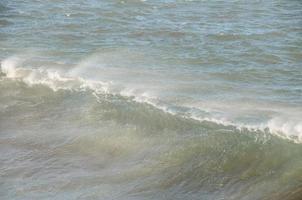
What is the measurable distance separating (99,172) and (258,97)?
373 cm

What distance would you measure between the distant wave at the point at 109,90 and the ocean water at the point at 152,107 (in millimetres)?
22

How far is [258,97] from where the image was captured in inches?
408

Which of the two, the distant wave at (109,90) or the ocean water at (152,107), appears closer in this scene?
the ocean water at (152,107)

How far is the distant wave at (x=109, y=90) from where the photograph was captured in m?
8.80

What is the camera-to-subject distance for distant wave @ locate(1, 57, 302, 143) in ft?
28.9

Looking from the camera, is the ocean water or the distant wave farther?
the distant wave

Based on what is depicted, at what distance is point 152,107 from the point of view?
990cm

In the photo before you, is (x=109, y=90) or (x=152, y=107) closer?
(x=152, y=107)

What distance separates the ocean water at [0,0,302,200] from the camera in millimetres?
7621

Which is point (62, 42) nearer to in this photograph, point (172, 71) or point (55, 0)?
point (172, 71)

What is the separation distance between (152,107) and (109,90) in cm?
120

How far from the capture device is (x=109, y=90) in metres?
10.7

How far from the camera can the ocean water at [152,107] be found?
300 inches

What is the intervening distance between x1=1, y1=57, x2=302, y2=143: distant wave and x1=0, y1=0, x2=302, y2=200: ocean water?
0.07 ft
